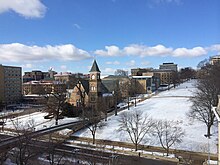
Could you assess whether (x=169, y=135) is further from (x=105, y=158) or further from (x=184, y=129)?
(x=105, y=158)

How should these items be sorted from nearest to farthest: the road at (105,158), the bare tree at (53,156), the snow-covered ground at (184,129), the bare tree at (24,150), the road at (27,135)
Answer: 1. the bare tree at (24,150)
2. the bare tree at (53,156)
3. the road at (27,135)
4. the road at (105,158)
5. the snow-covered ground at (184,129)

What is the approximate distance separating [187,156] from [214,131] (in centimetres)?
868

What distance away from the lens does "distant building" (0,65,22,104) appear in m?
85.2

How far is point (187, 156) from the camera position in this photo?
88.7 feet

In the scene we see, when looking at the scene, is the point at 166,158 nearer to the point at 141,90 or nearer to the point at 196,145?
the point at 196,145

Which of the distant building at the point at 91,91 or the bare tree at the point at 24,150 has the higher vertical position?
the distant building at the point at 91,91

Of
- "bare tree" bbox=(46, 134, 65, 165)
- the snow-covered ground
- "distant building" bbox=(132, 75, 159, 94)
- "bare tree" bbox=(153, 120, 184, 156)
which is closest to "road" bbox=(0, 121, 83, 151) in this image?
"bare tree" bbox=(46, 134, 65, 165)

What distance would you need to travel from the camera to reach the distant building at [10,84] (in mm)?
85156

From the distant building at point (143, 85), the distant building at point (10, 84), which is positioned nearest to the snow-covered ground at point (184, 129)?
the distant building at point (143, 85)

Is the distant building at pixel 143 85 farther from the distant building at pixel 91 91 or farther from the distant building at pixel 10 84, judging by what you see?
the distant building at pixel 10 84

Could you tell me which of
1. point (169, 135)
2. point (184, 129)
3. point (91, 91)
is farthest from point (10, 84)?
point (184, 129)

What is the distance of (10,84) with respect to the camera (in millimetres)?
89000

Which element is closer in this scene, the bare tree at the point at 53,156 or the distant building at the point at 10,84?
the bare tree at the point at 53,156

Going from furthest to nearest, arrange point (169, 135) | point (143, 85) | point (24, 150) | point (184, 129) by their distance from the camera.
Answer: point (143, 85) < point (184, 129) < point (169, 135) < point (24, 150)
